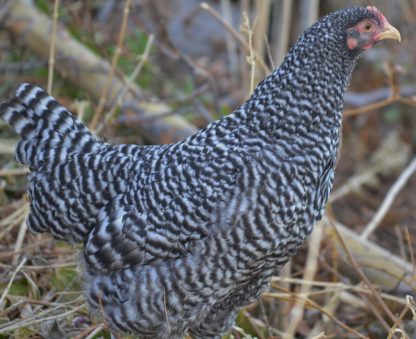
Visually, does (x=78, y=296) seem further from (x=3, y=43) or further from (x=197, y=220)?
(x=3, y=43)

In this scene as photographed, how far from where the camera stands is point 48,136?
3326 millimetres

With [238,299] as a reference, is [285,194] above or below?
above

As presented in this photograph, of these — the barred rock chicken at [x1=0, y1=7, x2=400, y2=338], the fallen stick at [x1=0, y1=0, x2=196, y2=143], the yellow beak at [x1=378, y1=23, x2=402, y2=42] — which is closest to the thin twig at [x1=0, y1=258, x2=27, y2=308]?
the barred rock chicken at [x1=0, y1=7, x2=400, y2=338]

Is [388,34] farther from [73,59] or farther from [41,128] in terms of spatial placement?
[73,59]

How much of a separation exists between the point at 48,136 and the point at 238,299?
42.1 inches

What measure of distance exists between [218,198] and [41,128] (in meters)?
0.91

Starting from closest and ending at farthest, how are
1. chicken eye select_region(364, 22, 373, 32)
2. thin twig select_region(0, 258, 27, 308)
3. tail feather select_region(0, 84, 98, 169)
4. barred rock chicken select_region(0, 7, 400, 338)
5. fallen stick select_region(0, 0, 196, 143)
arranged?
barred rock chicken select_region(0, 7, 400, 338), chicken eye select_region(364, 22, 373, 32), tail feather select_region(0, 84, 98, 169), thin twig select_region(0, 258, 27, 308), fallen stick select_region(0, 0, 196, 143)

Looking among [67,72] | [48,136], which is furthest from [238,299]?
[67,72]

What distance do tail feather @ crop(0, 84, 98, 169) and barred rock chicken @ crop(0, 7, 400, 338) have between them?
140 mm

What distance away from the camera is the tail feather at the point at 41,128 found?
3312 mm

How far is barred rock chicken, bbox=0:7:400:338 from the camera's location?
2.92 metres

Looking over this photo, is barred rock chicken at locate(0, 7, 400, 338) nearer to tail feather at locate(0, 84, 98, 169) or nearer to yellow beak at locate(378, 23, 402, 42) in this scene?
yellow beak at locate(378, 23, 402, 42)

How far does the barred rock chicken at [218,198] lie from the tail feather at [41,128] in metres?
0.14

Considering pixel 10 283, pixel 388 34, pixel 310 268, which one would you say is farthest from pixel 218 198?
→ pixel 10 283
